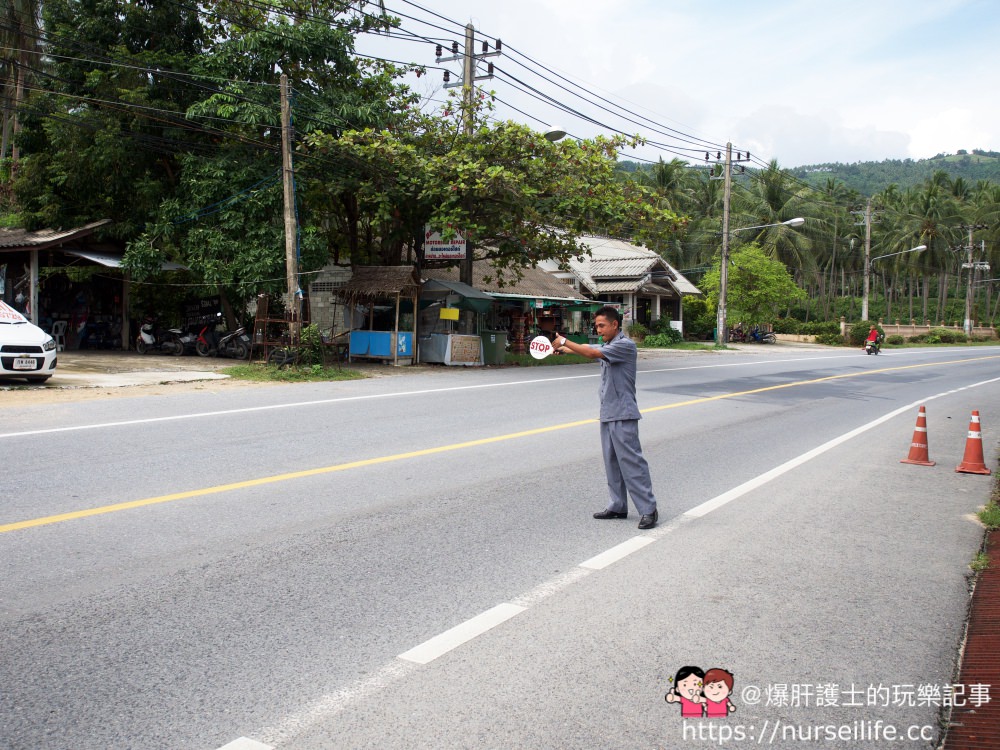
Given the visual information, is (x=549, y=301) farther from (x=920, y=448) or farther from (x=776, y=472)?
(x=776, y=472)

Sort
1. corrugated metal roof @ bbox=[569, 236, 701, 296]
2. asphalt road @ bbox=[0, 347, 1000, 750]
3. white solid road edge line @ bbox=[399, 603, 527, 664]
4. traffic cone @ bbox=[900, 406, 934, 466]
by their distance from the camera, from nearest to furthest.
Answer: asphalt road @ bbox=[0, 347, 1000, 750], white solid road edge line @ bbox=[399, 603, 527, 664], traffic cone @ bbox=[900, 406, 934, 466], corrugated metal roof @ bbox=[569, 236, 701, 296]

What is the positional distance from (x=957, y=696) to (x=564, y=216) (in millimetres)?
20895

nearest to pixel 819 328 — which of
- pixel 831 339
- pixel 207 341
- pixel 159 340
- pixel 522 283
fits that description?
pixel 831 339

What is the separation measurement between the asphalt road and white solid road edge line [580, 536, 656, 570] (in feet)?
0.09

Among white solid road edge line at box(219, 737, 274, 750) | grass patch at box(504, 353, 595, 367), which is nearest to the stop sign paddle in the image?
white solid road edge line at box(219, 737, 274, 750)

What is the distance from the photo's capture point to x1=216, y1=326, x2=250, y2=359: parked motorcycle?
22.8 metres

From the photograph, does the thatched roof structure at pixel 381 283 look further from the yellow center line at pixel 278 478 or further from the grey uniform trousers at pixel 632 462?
the grey uniform trousers at pixel 632 462

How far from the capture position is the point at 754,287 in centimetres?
4719

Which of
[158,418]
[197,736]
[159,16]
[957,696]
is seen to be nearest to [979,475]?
[957,696]

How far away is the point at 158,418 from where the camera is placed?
11023 mm

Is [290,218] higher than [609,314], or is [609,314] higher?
[290,218]

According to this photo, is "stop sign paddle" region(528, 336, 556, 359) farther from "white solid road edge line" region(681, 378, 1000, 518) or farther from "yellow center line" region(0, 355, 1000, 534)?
"yellow center line" region(0, 355, 1000, 534)

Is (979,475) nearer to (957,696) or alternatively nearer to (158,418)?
(957,696)

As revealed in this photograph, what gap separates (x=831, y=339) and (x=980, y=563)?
51.9m
